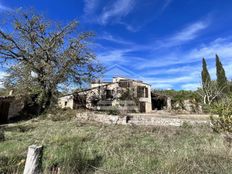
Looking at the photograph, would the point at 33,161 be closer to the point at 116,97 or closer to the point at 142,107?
the point at 116,97

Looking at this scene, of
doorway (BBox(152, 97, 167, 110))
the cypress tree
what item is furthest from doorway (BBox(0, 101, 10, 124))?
the cypress tree

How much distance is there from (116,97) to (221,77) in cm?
1991

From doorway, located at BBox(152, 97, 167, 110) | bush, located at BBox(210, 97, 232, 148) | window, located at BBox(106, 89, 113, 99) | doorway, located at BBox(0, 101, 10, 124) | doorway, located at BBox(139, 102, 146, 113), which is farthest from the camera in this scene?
doorway, located at BBox(152, 97, 167, 110)

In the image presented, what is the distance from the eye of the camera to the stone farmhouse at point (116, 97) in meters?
25.6

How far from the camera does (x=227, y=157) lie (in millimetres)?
4359

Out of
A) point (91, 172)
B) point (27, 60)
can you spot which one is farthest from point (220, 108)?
point (27, 60)

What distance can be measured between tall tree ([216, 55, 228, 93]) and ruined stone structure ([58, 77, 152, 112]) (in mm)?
13399

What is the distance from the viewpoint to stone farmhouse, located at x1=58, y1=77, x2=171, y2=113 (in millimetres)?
25589

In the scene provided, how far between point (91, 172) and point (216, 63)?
38.5m

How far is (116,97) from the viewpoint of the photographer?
27109 mm

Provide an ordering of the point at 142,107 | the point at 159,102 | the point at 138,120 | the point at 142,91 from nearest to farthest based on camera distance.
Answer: the point at 138,120 → the point at 142,107 → the point at 142,91 → the point at 159,102

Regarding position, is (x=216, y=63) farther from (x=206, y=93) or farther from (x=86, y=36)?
(x=86, y=36)

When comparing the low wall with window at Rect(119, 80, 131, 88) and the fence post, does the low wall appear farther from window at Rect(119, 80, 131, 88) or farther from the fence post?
the fence post

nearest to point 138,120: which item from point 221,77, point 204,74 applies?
point 204,74
